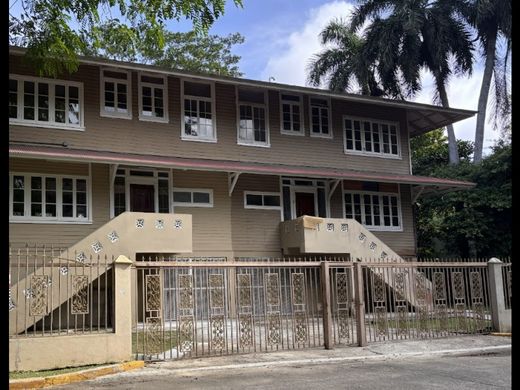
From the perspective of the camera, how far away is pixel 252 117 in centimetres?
2277

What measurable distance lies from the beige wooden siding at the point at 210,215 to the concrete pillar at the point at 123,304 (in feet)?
28.5

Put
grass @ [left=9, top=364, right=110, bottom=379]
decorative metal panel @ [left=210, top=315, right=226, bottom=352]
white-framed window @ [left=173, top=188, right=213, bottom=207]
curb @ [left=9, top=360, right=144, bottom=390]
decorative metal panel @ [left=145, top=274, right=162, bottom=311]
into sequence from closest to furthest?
curb @ [left=9, top=360, right=144, bottom=390]
grass @ [left=9, top=364, right=110, bottom=379]
decorative metal panel @ [left=145, top=274, right=162, bottom=311]
decorative metal panel @ [left=210, top=315, right=226, bottom=352]
white-framed window @ [left=173, top=188, right=213, bottom=207]

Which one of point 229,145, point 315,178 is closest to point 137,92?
point 229,145

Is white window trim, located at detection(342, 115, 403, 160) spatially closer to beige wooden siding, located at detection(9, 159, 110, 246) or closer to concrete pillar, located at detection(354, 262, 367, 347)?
beige wooden siding, located at detection(9, 159, 110, 246)

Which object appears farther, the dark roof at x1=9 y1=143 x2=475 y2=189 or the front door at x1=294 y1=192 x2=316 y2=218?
the front door at x1=294 y1=192 x2=316 y2=218

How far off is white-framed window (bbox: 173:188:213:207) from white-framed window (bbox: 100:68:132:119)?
10.4 feet

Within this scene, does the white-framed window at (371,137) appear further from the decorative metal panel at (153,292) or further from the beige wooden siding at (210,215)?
the decorative metal panel at (153,292)

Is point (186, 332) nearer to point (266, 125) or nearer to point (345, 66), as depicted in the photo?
point (266, 125)

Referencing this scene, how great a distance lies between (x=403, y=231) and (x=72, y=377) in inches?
681

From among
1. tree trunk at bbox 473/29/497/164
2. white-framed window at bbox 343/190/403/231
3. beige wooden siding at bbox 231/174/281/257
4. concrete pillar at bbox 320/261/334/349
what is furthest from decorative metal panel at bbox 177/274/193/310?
tree trunk at bbox 473/29/497/164

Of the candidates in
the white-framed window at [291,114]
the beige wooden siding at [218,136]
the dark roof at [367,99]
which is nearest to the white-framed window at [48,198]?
the beige wooden siding at [218,136]

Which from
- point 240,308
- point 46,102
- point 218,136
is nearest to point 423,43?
point 218,136

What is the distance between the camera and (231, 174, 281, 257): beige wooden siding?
70.2 ft
